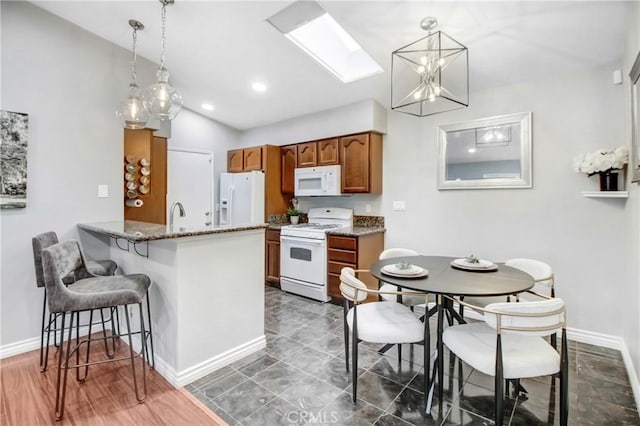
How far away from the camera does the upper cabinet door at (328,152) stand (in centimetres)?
418

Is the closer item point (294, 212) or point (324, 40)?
point (324, 40)

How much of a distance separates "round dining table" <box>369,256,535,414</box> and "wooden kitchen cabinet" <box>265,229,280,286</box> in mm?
2337

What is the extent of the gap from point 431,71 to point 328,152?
2.20 meters

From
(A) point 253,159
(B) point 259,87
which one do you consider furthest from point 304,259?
(B) point 259,87

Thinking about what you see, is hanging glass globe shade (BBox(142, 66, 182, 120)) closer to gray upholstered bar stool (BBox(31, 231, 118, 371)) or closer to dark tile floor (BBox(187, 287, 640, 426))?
gray upholstered bar stool (BBox(31, 231, 118, 371))

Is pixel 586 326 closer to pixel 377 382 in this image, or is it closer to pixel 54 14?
pixel 377 382

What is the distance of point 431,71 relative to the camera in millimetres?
2176

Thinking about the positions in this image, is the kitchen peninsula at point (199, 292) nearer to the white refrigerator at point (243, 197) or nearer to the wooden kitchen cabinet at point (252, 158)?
the white refrigerator at point (243, 197)

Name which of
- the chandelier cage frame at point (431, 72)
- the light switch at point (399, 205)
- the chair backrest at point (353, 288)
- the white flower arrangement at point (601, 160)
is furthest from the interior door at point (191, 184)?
the white flower arrangement at point (601, 160)

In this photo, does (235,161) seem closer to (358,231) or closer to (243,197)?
(243,197)

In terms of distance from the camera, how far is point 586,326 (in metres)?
2.78

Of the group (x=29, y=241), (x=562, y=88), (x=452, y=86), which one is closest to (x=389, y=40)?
(x=452, y=86)

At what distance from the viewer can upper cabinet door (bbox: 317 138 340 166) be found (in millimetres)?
4180

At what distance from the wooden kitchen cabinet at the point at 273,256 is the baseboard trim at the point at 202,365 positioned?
1826 mm
